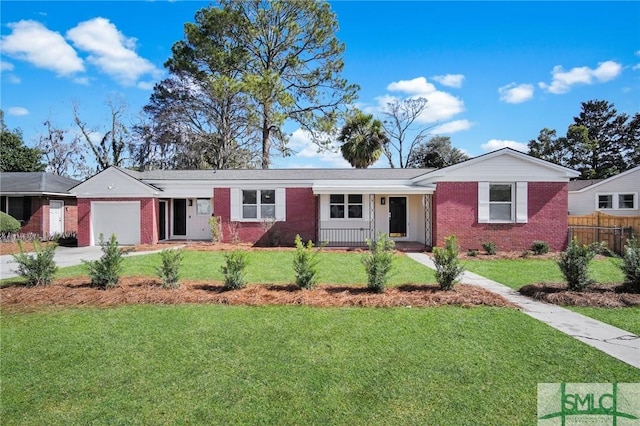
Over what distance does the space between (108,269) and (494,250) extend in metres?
13.8

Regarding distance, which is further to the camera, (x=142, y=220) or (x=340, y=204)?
(x=142, y=220)

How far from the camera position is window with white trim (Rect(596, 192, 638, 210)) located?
24.7m

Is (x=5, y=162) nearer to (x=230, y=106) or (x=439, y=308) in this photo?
(x=230, y=106)

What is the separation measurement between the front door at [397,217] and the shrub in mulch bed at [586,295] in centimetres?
1084

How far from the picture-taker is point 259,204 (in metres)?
18.9

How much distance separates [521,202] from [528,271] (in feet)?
19.0

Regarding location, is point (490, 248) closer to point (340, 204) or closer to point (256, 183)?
point (340, 204)

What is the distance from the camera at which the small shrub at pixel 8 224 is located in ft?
61.9

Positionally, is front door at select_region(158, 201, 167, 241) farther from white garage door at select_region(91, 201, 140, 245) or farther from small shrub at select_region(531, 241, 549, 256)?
small shrub at select_region(531, 241, 549, 256)

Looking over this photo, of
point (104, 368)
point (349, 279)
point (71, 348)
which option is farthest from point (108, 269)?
point (349, 279)

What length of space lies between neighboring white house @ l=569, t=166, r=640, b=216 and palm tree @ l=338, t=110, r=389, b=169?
14981 millimetres

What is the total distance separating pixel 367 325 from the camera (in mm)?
5883

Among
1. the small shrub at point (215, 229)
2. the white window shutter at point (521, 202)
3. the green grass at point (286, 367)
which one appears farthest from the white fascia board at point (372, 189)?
the green grass at point (286, 367)

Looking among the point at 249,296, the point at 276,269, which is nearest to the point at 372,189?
the point at 276,269
